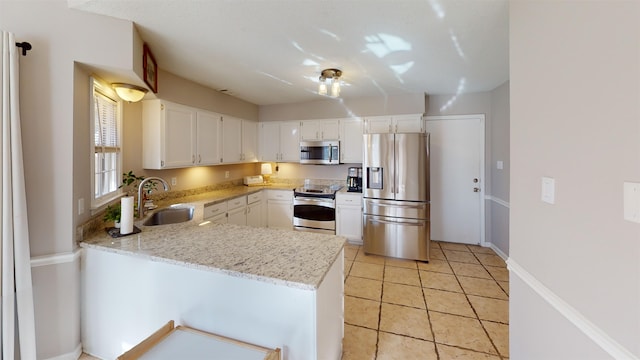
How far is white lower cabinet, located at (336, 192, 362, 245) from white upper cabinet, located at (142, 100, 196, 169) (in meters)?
2.31

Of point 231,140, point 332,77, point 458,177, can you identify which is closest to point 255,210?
point 231,140

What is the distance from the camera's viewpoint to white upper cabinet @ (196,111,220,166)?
3375 mm

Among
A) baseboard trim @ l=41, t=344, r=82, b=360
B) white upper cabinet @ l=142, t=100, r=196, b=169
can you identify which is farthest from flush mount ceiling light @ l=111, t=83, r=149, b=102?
baseboard trim @ l=41, t=344, r=82, b=360

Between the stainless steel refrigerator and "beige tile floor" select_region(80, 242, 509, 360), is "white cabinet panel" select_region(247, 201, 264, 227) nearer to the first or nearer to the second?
"beige tile floor" select_region(80, 242, 509, 360)

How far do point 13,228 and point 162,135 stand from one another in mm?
1622

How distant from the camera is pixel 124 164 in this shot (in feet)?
8.81

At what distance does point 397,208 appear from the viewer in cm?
344

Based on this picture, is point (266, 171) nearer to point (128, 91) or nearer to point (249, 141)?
point (249, 141)

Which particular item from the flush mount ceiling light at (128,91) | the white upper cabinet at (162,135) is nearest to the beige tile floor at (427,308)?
the white upper cabinet at (162,135)

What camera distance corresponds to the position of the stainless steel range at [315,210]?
4.05 m

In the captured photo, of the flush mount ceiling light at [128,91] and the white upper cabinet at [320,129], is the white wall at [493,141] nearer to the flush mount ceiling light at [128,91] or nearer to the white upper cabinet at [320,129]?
the white upper cabinet at [320,129]

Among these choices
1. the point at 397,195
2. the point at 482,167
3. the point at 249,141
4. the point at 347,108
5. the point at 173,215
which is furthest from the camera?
the point at 249,141
